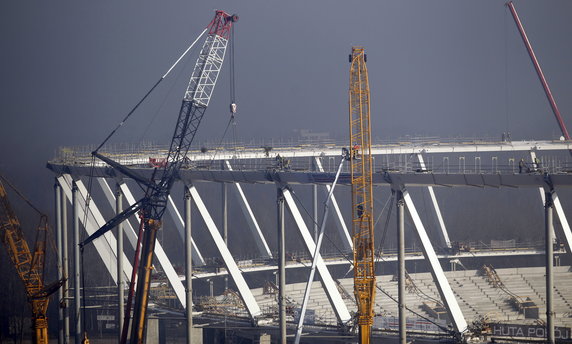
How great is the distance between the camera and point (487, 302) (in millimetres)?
38750

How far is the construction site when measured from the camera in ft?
79.3

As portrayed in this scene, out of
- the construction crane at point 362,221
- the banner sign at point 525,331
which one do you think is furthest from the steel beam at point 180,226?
the banner sign at point 525,331

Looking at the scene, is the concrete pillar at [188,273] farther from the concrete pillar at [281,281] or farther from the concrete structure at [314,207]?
the concrete pillar at [281,281]

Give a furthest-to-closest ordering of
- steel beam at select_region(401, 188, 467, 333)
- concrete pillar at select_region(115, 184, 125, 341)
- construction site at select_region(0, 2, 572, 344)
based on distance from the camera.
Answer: concrete pillar at select_region(115, 184, 125, 341) < construction site at select_region(0, 2, 572, 344) < steel beam at select_region(401, 188, 467, 333)

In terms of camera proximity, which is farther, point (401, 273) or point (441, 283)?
point (401, 273)

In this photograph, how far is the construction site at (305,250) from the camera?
24.2m

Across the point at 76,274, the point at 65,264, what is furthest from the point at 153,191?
the point at 65,264

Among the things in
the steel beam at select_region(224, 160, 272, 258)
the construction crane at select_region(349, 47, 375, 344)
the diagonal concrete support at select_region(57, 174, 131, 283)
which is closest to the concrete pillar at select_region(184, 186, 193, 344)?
the construction crane at select_region(349, 47, 375, 344)

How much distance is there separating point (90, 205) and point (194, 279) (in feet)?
21.9

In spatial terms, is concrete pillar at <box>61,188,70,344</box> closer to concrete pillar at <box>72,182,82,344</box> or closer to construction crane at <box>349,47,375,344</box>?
concrete pillar at <box>72,182,82,344</box>

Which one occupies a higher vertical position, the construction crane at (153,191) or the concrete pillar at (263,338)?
the construction crane at (153,191)

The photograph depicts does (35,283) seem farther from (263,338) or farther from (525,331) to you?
(525,331)

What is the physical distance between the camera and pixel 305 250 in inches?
1405

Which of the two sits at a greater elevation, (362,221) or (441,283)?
(362,221)
